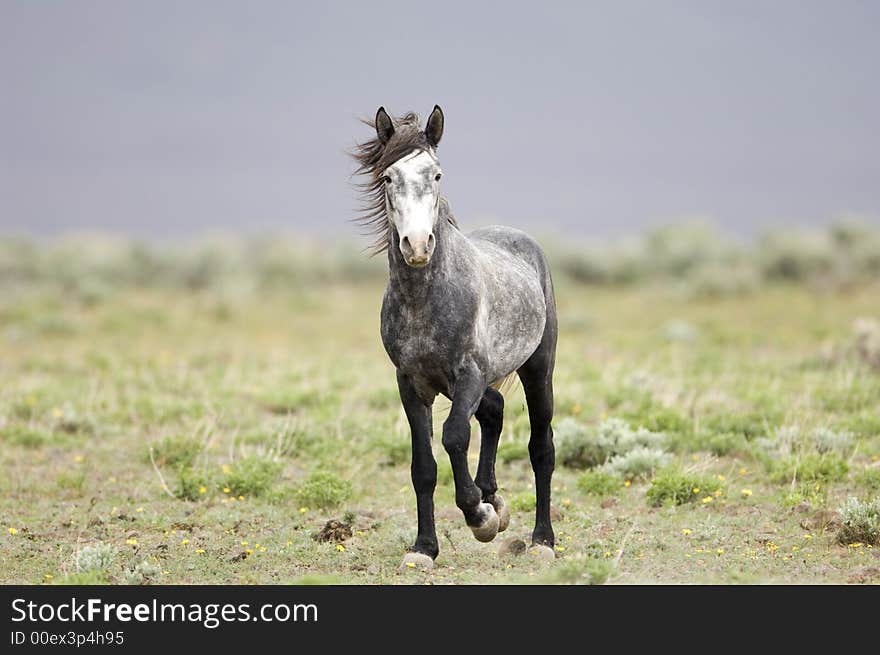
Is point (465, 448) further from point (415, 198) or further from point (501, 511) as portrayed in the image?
point (415, 198)

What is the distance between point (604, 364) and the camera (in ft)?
57.1

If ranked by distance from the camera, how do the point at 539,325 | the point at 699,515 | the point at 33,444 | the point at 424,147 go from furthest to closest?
the point at 33,444, the point at 699,515, the point at 539,325, the point at 424,147

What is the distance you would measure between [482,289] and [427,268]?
542 mm

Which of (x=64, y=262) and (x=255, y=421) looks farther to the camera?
(x=64, y=262)

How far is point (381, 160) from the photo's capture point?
286 inches

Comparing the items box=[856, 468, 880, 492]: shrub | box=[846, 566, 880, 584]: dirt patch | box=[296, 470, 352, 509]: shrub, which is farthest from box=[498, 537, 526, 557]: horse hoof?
box=[856, 468, 880, 492]: shrub

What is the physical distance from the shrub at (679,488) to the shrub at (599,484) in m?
0.43

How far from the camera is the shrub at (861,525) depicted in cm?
827

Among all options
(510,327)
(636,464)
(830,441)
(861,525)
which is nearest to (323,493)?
(510,327)

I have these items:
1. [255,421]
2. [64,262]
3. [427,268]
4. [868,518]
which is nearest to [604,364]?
[255,421]

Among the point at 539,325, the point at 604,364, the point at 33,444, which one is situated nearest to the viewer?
the point at 539,325

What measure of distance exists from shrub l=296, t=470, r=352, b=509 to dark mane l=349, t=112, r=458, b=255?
3044 millimetres

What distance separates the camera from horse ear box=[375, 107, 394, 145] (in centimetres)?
731
